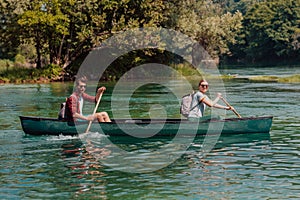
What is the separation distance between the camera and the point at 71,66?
160 feet

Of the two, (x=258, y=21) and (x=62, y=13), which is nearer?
(x=62, y=13)

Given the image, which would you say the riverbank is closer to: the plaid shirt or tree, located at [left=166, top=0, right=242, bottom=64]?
tree, located at [left=166, top=0, right=242, bottom=64]

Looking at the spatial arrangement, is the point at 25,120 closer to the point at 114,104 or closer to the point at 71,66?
the point at 114,104

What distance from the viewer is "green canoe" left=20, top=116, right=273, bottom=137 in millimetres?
16688

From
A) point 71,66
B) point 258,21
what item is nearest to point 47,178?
point 71,66

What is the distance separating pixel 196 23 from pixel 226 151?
36.7 metres

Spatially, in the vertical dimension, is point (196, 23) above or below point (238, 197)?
above

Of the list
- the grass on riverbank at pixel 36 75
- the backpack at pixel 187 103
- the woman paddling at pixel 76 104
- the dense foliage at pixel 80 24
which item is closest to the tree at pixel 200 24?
the dense foliage at pixel 80 24

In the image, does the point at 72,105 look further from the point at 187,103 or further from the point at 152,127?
the point at 187,103

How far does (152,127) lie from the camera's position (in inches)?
658

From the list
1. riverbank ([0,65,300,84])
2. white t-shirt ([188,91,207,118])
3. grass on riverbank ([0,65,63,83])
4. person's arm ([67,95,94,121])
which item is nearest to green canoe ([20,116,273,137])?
person's arm ([67,95,94,121])

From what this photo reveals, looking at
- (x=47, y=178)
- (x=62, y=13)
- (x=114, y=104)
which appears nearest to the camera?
(x=47, y=178)

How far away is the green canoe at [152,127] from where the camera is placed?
16.7m

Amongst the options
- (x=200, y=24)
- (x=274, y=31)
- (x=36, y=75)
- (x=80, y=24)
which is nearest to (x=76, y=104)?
(x=36, y=75)
